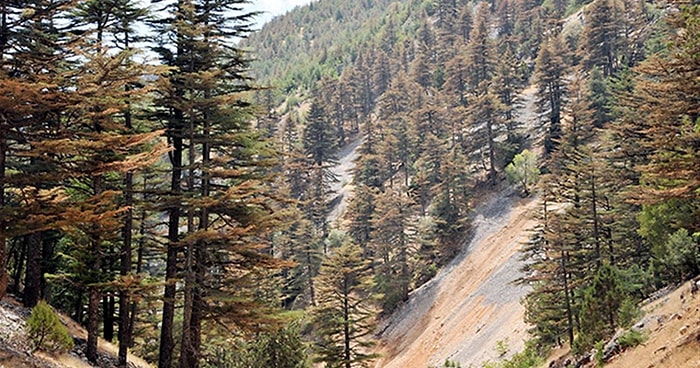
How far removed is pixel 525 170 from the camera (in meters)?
52.4

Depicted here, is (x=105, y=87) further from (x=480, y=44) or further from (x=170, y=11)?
(x=480, y=44)

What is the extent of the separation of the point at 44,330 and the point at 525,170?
46.9 m

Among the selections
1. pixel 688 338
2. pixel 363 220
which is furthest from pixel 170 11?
pixel 363 220

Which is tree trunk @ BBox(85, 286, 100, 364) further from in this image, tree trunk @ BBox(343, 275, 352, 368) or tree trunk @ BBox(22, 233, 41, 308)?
tree trunk @ BBox(343, 275, 352, 368)

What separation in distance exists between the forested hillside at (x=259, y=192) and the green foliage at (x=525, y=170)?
0.17 m

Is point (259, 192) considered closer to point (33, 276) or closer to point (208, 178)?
point (208, 178)

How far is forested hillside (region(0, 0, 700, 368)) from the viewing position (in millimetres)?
13180

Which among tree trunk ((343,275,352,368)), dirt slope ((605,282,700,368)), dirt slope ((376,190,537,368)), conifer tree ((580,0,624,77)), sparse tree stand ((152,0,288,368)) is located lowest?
dirt slope ((376,190,537,368))

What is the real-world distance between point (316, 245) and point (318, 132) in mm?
24303

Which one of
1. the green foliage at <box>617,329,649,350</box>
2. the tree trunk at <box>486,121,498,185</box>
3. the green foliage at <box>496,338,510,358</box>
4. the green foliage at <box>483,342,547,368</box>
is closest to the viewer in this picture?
the green foliage at <box>617,329,649,350</box>

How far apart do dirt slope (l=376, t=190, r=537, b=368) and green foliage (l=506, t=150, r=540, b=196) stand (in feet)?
5.40

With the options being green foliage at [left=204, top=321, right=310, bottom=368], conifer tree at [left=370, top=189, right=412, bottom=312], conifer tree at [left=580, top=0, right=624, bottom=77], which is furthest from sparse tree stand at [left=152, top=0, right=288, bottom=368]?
conifer tree at [left=580, top=0, right=624, bottom=77]

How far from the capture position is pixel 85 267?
52.6 feet

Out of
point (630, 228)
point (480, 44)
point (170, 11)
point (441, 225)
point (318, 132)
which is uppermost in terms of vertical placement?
point (480, 44)
